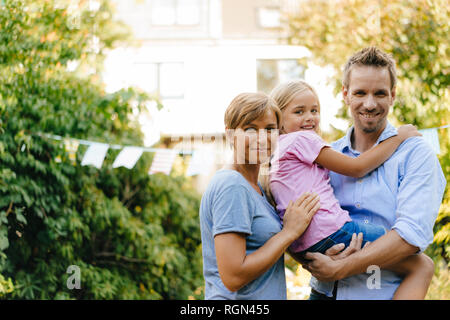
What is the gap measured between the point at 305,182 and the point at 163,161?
391cm

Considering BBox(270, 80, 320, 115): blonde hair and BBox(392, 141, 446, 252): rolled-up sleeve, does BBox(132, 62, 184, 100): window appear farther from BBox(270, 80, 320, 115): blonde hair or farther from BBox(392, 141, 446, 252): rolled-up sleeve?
BBox(392, 141, 446, 252): rolled-up sleeve

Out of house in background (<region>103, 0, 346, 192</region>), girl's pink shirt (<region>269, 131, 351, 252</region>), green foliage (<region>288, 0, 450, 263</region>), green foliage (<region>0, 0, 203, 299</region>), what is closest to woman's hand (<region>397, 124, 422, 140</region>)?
girl's pink shirt (<region>269, 131, 351, 252</region>)

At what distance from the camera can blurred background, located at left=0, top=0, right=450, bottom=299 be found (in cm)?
529

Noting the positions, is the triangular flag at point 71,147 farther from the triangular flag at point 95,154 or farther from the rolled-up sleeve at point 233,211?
the rolled-up sleeve at point 233,211

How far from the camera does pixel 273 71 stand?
48.6 feet

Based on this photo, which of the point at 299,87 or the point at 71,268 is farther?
the point at 71,268

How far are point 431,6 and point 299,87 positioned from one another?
4.96 meters

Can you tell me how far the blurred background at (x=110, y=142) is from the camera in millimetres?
5293

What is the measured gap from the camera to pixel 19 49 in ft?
17.7

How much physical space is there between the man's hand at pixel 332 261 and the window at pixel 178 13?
14697mm

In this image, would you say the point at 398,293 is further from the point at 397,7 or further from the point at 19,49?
the point at 397,7

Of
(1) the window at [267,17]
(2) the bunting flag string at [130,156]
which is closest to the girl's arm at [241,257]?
(2) the bunting flag string at [130,156]

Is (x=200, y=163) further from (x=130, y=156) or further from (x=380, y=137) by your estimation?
(x=380, y=137)
